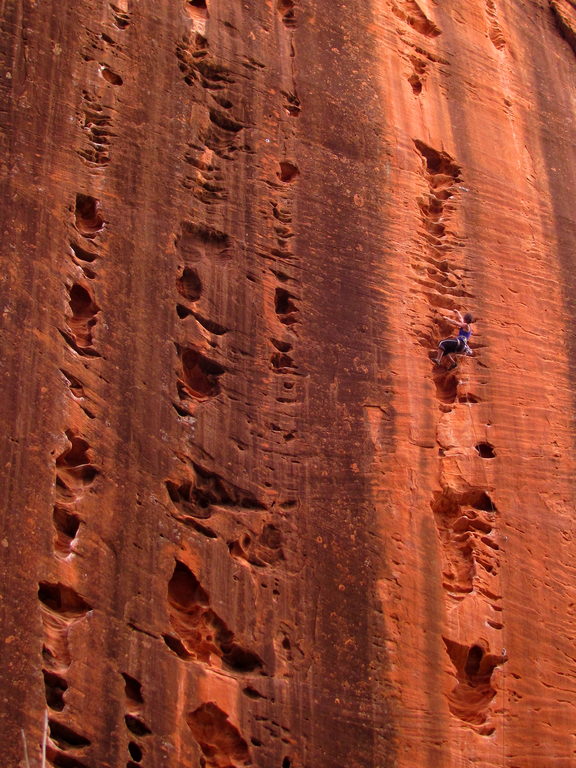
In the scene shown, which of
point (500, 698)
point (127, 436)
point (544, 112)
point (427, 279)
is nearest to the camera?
point (127, 436)

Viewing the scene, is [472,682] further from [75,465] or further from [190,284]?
[190,284]

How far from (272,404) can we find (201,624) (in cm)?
171

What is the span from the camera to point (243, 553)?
7.74m

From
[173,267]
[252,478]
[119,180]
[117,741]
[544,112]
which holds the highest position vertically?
[544,112]

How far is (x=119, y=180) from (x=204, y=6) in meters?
2.21

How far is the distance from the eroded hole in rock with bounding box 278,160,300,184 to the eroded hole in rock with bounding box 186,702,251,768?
14.0 feet

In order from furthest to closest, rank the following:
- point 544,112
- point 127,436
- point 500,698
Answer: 1. point 544,112
2. point 500,698
3. point 127,436

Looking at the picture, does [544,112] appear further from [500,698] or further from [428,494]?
[500,698]

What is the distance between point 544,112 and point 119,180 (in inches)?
190

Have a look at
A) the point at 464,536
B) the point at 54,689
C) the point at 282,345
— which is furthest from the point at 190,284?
the point at 54,689

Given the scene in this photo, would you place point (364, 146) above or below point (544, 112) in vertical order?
below

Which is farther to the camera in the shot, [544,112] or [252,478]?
[544,112]

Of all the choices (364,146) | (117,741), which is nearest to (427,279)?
(364,146)

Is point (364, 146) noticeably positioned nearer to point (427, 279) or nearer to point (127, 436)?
point (427, 279)
